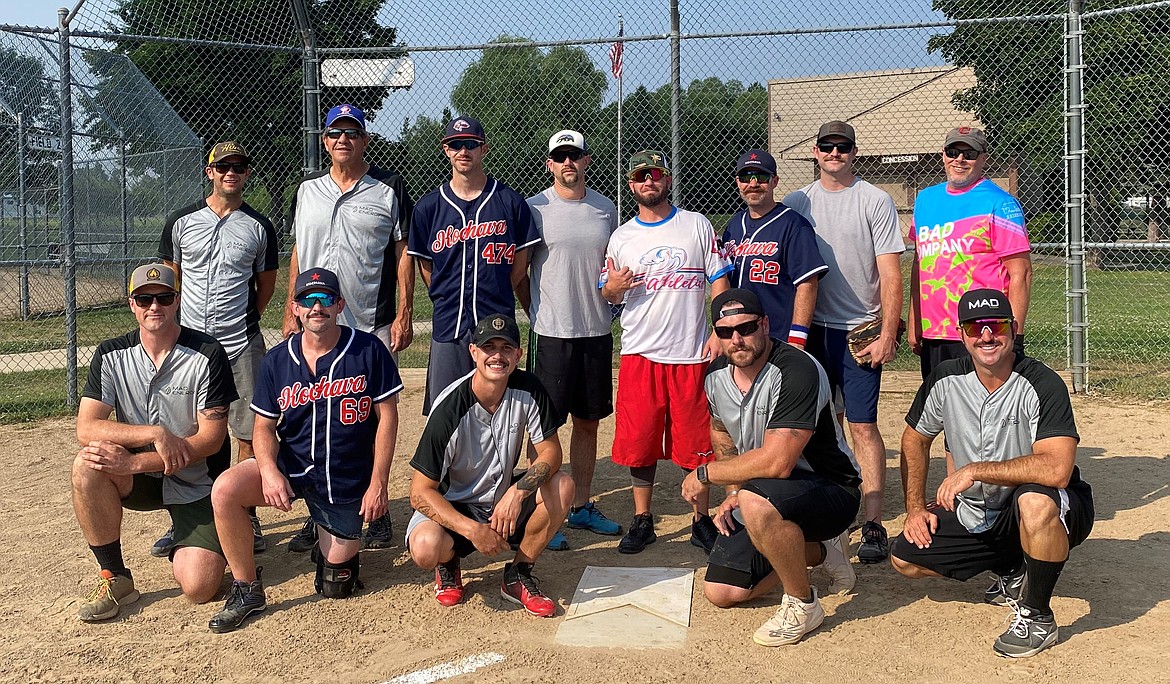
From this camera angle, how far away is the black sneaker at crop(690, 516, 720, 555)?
4977mm

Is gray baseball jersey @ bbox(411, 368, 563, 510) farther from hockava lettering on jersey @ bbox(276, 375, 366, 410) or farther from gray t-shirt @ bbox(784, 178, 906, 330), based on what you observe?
gray t-shirt @ bbox(784, 178, 906, 330)

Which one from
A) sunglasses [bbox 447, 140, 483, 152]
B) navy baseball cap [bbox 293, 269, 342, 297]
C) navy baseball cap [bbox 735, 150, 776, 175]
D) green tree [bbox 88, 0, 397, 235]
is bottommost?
navy baseball cap [bbox 293, 269, 342, 297]

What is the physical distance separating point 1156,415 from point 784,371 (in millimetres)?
4949

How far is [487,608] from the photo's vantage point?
14.2ft

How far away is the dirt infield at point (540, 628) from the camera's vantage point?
12.0ft

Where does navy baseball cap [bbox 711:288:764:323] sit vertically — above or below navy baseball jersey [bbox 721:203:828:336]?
below

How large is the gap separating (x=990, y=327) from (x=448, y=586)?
2.46 metres

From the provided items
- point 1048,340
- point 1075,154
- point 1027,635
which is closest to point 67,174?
point 1027,635

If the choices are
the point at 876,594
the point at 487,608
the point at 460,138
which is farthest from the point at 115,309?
the point at 876,594

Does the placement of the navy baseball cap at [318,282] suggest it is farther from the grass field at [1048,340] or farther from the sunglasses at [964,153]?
the grass field at [1048,340]

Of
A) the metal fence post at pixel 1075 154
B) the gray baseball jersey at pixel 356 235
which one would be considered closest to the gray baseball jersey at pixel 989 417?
the gray baseball jersey at pixel 356 235

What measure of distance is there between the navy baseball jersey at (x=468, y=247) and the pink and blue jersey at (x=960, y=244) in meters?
1.97

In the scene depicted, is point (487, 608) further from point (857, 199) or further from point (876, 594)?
point (857, 199)

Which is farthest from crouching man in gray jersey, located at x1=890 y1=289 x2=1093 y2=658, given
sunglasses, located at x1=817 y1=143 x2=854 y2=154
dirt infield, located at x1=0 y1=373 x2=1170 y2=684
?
sunglasses, located at x1=817 y1=143 x2=854 y2=154
